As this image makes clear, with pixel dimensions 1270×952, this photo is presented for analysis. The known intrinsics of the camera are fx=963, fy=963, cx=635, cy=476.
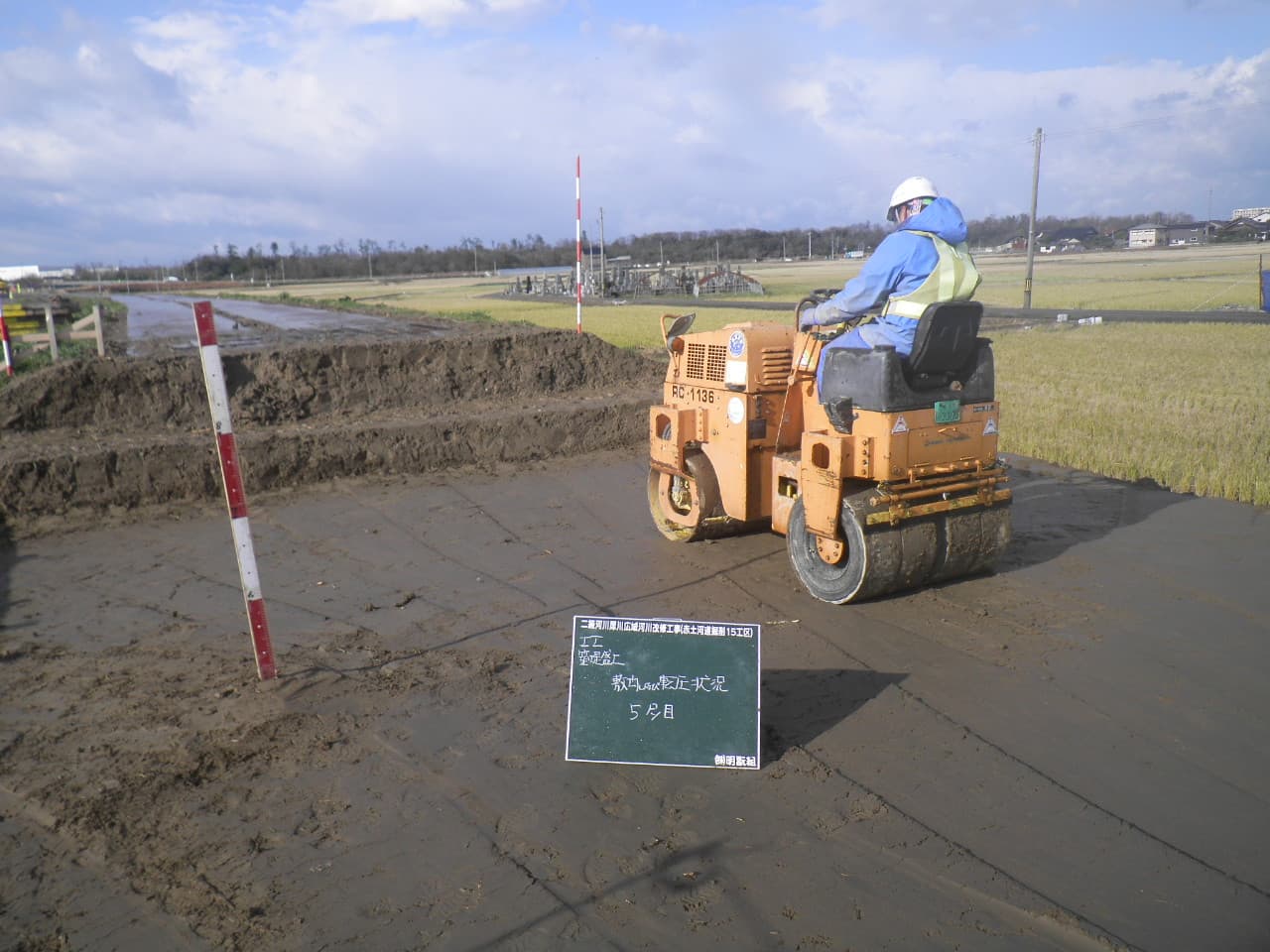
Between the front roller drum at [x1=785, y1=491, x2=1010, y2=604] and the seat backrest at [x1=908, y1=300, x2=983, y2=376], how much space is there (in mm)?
819

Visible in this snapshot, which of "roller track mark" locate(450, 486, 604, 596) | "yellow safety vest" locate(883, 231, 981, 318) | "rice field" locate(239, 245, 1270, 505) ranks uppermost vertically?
"yellow safety vest" locate(883, 231, 981, 318)

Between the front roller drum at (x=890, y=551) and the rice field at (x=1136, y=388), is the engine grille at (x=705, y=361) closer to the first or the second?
the front roller drum at (x=890, y=551)

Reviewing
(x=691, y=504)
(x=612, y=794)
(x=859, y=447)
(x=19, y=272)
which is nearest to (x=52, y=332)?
(x=691, y=504)

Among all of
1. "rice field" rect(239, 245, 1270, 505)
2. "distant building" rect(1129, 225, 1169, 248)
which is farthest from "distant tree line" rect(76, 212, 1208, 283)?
"rice field" rect(239, 245, 1270, 505)

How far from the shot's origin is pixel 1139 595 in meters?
5.95

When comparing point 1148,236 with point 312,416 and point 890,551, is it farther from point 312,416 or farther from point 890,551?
point 890,551

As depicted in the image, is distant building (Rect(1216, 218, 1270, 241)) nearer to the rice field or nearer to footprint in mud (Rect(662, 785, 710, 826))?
the rice field

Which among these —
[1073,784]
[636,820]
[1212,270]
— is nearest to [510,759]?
[636,820]

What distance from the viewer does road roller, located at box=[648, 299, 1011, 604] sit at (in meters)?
5.49

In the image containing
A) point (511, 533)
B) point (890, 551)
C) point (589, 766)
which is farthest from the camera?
point (511, 533)

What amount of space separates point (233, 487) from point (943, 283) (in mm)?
3922

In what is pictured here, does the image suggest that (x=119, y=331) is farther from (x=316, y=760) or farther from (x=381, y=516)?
(x=316, y=760)

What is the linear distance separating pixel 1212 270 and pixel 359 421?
50.5 m

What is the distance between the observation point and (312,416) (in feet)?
38.2
